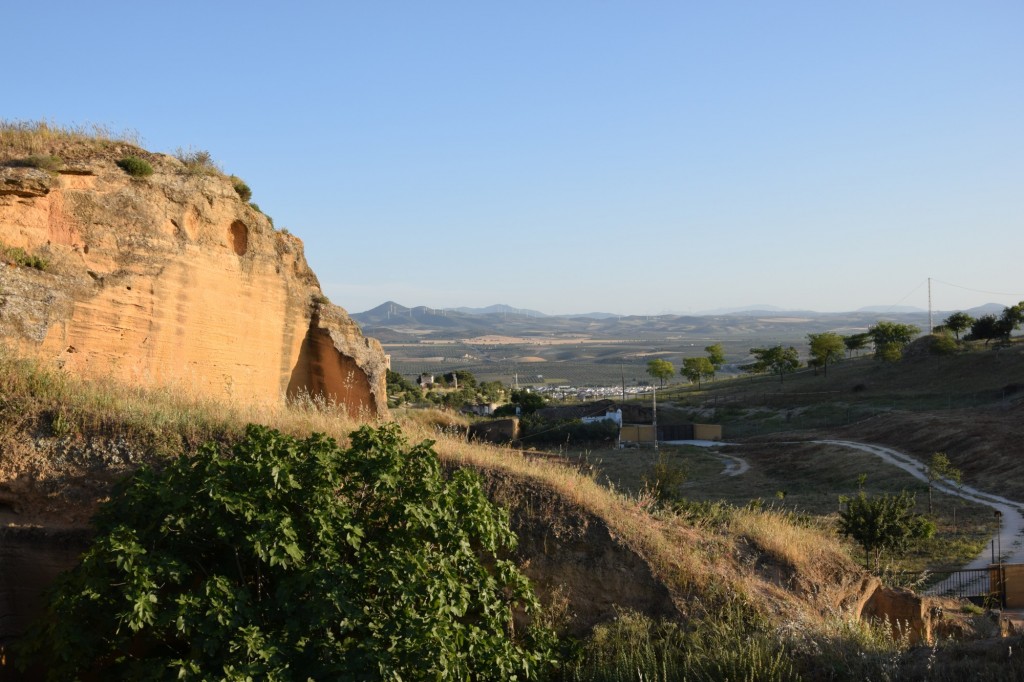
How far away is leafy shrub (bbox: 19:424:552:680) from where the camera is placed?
689cm

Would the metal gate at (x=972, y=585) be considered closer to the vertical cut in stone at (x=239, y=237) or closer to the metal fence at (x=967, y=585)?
the metal fence at (x=967, y=585)

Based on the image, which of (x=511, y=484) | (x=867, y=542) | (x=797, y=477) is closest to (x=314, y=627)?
(x=511, y=484)

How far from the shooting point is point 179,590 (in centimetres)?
753

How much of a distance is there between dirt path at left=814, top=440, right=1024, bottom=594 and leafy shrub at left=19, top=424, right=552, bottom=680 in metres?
13.3

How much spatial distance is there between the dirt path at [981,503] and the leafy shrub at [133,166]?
1675cm

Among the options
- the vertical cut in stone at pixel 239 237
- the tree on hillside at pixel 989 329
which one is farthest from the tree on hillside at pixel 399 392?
the tree on hillside at pixel 989 329

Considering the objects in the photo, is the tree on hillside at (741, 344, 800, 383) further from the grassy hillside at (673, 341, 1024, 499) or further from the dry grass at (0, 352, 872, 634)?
the dry grass at (0, 352, 872, 634)

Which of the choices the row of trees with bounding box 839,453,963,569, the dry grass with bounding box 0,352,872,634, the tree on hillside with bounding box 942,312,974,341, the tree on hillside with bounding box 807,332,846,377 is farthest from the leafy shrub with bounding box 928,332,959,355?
the dry grass with bounding box 0,352,872,634

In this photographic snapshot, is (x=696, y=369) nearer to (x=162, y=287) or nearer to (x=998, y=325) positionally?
(x=998, y=325)

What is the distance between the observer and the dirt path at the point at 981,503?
67.6 feet

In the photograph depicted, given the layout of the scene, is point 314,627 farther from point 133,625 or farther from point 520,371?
point 520,371

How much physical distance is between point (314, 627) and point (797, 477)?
34.0 meters

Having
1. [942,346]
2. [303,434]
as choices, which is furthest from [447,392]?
[303,434]

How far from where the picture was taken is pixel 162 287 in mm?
13930
